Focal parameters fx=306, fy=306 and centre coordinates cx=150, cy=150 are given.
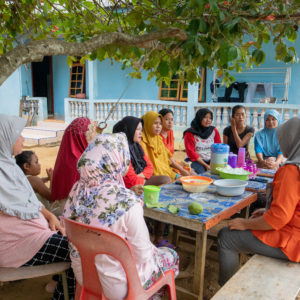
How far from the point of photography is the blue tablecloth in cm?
221

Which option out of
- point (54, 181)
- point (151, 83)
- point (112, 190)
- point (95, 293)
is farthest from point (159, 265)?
point (151, 83)

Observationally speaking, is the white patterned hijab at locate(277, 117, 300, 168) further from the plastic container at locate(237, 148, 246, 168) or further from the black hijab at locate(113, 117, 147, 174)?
the black hijab at locate(113, 117, 147, 174)

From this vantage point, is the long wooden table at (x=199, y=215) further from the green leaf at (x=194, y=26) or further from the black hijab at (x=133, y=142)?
the green leaf at (x=194, y=26)

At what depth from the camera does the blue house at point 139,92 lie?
8.31 metres

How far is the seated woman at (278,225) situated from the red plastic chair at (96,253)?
783 mm

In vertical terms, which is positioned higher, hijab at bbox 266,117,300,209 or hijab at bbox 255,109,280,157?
hijab at bbox 266,117,300,209

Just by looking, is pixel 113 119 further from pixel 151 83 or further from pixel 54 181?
pixel 54 181

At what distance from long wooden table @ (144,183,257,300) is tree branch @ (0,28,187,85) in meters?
1.22

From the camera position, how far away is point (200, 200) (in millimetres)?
2482

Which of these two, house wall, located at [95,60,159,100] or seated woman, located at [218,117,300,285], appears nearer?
seated woman, located at [218,117,300,285]

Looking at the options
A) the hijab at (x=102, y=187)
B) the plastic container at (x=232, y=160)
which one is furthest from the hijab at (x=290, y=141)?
the plastic container at (x=232, y=160)

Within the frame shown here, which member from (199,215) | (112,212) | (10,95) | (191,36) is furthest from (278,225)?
(10,95)

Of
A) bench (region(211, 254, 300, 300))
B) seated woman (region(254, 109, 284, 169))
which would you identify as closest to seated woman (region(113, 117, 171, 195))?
bench (region(211, 254, 300, 300))

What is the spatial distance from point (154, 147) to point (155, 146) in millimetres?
37
